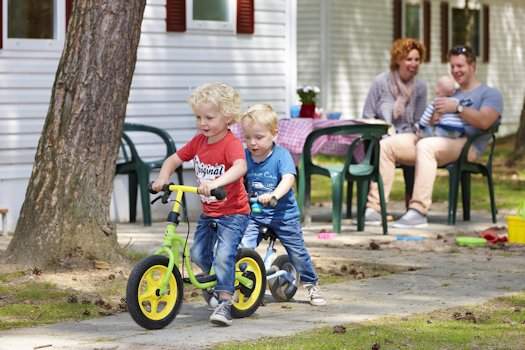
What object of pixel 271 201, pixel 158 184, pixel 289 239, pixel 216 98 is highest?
pixel 216 98

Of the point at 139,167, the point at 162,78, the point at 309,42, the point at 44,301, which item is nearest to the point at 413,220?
the point at 139,167

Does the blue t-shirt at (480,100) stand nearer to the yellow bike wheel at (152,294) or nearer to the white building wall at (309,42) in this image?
the yellow bike wheel at (152,294)

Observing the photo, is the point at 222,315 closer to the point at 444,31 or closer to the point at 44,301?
the point at 44,301

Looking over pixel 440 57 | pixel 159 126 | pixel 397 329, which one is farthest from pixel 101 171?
pixel 440 57

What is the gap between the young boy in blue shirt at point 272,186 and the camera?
8352 millimetres

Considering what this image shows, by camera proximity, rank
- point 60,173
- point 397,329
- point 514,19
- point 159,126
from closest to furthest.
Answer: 1. point 397,329
2. point 60,173
3. point 159,126
4. point 514,19

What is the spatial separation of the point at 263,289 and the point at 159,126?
6.77 meters

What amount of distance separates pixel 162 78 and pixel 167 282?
24.5ft

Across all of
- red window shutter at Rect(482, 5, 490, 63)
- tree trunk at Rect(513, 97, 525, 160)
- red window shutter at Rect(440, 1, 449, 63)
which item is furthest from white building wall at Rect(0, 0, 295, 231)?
red window shutter at Rect(482, 5, 490, 63)

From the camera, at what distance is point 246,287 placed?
8266mm

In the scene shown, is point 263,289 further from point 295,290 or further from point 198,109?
point 198,109

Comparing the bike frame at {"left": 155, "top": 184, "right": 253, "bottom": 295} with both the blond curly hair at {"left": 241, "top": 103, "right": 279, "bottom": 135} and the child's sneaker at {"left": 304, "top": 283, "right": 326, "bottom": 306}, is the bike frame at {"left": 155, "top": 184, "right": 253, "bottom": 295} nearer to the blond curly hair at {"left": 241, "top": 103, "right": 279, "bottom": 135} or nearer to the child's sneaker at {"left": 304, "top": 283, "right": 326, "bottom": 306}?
the blond curly hair at {"left": 241, "top": 103, "right": 279, "bottom": 135}

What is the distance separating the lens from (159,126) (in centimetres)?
1496

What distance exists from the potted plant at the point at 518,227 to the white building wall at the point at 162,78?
3987mm
